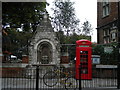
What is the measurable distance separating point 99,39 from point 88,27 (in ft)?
74.5

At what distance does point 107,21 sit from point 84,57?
728 cm

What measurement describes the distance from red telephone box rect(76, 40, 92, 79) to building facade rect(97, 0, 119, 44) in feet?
15.4

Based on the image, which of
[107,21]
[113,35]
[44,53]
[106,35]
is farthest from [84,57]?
[107,21]

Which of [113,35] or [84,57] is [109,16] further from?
[84,57]

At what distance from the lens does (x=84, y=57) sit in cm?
1598

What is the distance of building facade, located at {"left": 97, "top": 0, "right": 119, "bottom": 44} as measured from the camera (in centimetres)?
1986

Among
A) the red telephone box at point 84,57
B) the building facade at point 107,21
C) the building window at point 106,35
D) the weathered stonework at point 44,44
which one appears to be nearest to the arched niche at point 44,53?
the weathered stonework at point 44,44

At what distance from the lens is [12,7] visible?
502 inches

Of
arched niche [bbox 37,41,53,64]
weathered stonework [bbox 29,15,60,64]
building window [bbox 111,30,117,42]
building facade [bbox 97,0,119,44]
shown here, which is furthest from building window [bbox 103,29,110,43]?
arched niche [bbox 37,41,53,64]

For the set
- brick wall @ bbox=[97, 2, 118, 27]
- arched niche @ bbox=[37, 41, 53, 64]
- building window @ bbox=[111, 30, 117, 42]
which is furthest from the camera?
brick wall @ bbox=[97, 2, 118, 27]

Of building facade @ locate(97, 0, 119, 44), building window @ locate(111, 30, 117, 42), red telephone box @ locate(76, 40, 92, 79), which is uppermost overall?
building facade @ locate(97, 0, 119, 44)

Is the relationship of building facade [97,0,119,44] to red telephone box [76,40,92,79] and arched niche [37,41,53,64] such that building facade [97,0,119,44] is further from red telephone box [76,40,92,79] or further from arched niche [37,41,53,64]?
arched niche [37,41,53,64]

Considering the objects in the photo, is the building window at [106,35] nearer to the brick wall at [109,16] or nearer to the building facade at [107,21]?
the building facade at [107,21]

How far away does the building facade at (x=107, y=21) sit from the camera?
19.9m
